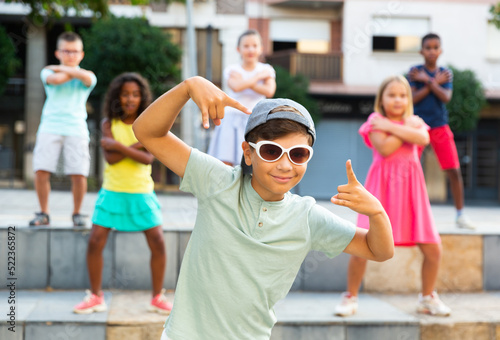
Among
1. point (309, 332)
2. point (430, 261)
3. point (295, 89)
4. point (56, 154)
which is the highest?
point (295, 89)

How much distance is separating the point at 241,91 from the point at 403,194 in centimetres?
163

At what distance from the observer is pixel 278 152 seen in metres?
1.89

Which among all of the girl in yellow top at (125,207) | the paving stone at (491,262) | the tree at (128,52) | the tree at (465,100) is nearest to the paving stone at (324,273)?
the paving stone at (491,262)

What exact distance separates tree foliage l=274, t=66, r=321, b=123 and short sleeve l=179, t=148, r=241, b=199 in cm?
1305

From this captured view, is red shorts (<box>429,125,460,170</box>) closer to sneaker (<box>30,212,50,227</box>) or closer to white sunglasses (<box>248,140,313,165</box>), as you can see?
sneaker (<box>30,212,50,227</box>)

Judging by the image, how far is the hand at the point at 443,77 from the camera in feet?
16.2

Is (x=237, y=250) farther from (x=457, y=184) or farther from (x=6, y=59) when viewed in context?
(x=6, y=59)

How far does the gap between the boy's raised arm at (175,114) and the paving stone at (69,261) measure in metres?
2.76

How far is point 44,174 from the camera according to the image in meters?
4.75

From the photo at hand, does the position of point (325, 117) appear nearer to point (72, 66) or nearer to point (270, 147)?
point (72, 66)

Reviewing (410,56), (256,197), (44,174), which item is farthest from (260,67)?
(410,56)

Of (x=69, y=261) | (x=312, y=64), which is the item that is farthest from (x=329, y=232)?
(x=312, y=64)

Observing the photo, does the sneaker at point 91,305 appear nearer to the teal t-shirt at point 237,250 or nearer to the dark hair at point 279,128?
the teal t-shirt at point 237,250

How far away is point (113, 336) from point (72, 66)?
2.25 m
